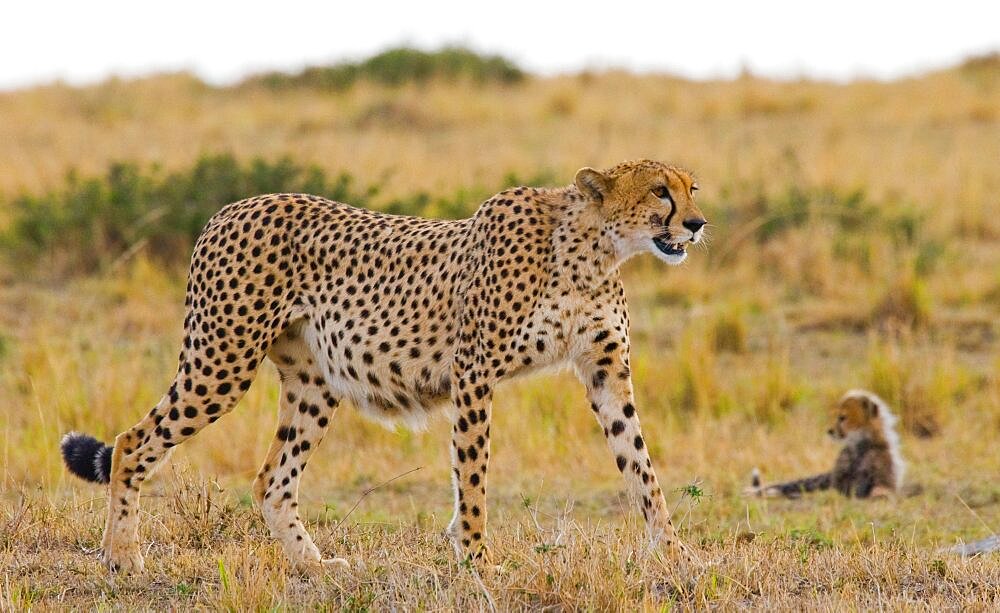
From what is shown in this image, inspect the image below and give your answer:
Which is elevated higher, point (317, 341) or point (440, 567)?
point (317, 341)

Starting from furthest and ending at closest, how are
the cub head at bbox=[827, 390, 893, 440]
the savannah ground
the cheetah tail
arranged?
the cub head at bbox=[827, 390, 893, 440], the cheetah tail, the savannah ground

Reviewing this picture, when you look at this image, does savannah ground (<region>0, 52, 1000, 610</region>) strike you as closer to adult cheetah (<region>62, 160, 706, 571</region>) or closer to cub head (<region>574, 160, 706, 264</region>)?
adult cheetah (<region>62, 160, 706, 571</region>)

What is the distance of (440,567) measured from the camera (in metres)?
4.00

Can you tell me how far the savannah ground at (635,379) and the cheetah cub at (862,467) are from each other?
99 mm

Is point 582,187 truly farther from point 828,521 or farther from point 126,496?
point 828,521

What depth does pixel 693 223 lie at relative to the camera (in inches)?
159

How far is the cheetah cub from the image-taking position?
6.07 metres

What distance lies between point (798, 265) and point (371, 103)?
26.0ft

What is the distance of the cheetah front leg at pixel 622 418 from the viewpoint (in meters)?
4.11

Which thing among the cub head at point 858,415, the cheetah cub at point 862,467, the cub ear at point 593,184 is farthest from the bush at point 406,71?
the cub ear at point 593,184

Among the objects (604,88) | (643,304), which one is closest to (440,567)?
(643,304)

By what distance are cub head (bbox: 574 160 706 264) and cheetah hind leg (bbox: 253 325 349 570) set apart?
3.54 ft

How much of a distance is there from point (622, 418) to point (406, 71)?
1531cm

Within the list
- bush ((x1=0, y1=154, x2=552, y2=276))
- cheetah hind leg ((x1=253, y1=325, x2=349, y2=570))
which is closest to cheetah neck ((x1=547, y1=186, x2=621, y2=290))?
cheetah hind leg ((x1=253, y1=325, x2=349, y2=570))
